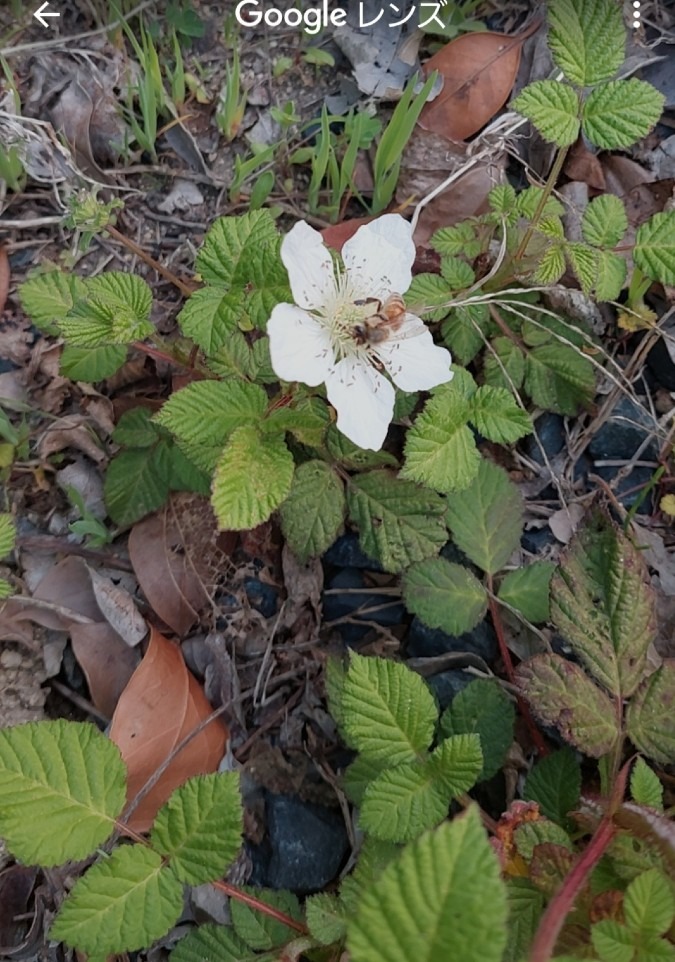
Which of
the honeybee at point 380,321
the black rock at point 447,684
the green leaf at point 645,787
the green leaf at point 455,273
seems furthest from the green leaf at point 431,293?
the green leaf at point 645,787

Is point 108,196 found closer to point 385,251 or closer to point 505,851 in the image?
point 385,251

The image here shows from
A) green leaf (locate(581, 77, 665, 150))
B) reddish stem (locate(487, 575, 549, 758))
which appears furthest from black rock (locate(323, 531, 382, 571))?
green leaf (locate(581, 77, 665, 150))

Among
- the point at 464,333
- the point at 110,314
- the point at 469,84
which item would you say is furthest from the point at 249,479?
the point at 469,84

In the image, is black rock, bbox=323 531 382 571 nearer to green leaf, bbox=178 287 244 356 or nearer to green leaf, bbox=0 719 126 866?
green leaf, bbox=178 287 244 356

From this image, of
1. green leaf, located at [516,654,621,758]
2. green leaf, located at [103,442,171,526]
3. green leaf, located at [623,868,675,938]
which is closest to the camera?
green leaf, located at [623,868,675,938]

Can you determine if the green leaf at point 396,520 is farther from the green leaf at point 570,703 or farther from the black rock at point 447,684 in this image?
the green leaf at point 570,703

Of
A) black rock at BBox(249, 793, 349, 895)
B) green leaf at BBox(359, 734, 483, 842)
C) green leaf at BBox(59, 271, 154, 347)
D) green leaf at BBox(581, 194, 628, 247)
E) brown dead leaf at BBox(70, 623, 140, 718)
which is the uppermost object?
green leaf at BBox(581, 194, 628, 247)

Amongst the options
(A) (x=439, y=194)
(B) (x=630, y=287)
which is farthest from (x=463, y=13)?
(B) (x=630, y=287)
